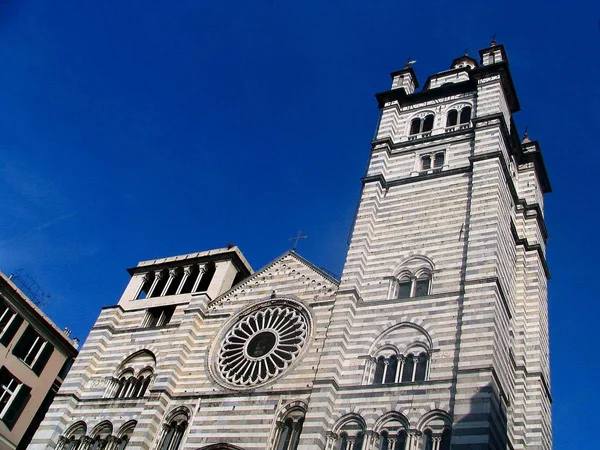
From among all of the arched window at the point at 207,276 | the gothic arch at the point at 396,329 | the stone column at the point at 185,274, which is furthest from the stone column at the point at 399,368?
the stone column at the point at 185,274

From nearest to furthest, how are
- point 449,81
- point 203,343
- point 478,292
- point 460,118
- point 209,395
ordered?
point 478,292
point 209,395
point 203,343
point 460,118
point 449,81

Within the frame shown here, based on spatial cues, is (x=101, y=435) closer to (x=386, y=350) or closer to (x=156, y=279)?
(x=156, y=279)

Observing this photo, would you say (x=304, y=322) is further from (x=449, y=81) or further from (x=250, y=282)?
(x=449, y=81)

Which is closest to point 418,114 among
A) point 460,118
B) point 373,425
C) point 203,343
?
point 460,118

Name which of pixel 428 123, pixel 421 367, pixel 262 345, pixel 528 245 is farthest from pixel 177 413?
pixel 428 123

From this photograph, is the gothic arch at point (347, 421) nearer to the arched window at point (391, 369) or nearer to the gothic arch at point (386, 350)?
the arched window at point (391, 369)

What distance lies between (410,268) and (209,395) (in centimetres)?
→ 810

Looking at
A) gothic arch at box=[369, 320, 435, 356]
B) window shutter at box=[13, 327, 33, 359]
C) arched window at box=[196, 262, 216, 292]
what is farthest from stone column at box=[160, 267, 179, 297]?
gothic arch at box=[369, 320, 435, 356]

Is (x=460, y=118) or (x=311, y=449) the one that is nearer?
(x=311, y=449)

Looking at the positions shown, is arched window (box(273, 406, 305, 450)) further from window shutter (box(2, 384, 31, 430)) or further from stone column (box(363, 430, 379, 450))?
window shutter (box(2, 384, 31, 430))

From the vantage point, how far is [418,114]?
30.9 metres

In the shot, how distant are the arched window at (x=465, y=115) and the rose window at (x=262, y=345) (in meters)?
12.0

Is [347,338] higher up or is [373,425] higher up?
[347,338]

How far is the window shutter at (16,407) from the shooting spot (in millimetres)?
26078
